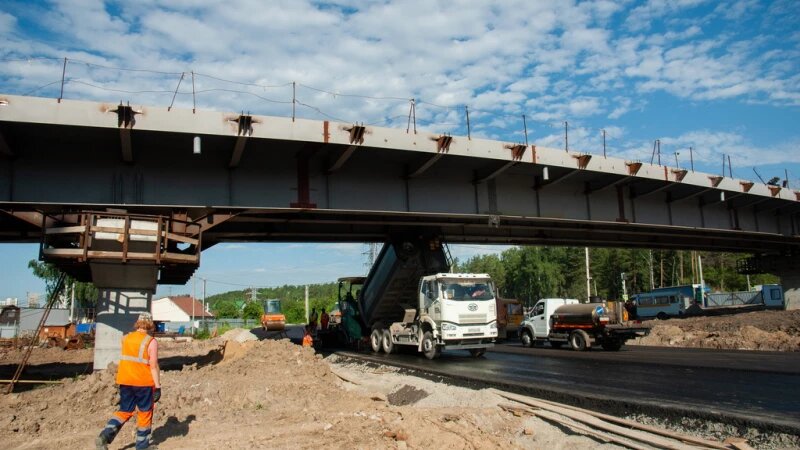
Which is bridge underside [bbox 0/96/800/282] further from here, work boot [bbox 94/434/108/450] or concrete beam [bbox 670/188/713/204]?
work boot [bbox 94/434/108/450]

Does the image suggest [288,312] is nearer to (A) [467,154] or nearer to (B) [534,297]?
(B) [534,297]

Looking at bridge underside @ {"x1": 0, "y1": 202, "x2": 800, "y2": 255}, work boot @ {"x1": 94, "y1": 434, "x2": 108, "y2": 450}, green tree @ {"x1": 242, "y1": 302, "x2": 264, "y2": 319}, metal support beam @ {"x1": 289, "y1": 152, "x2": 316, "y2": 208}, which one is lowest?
green tree @ {"x1": 242, "y1": 302, "x2": 264, "y2": 319}

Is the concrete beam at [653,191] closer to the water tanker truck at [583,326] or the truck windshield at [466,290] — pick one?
the water tanker truck at [583,326]

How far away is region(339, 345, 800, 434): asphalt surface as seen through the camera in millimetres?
8281

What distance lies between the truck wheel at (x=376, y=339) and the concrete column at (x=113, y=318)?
9346 mm

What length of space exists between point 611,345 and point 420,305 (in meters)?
7.76

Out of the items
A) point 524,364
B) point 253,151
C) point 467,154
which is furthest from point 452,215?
point 253,151

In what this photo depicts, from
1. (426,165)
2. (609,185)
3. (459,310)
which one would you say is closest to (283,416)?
(459,310)

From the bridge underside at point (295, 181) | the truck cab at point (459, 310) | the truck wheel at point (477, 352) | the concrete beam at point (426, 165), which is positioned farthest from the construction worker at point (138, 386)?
the truck wheel at point (477, 352)

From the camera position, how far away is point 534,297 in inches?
3959

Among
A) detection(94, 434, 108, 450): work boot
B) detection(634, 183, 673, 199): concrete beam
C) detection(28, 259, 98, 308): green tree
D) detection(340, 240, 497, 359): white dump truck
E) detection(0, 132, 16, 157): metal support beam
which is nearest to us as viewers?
detection(94, 434, 108, 450): work boot

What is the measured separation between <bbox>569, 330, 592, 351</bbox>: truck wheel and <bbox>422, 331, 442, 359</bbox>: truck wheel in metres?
6.02

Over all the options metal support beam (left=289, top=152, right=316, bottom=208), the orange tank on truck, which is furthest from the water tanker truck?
the orange tank on truck

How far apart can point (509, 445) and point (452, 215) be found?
10797 mm
